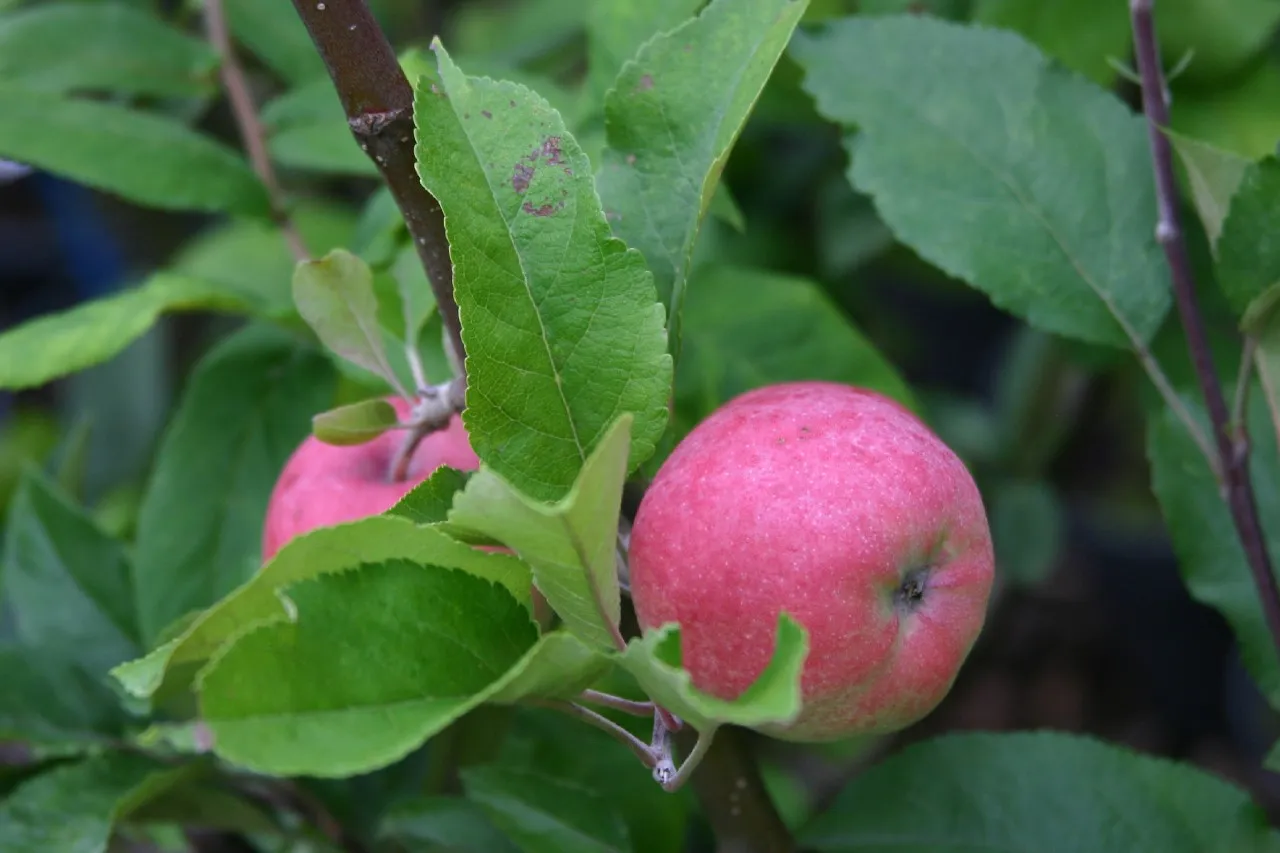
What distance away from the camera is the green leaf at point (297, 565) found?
423mm

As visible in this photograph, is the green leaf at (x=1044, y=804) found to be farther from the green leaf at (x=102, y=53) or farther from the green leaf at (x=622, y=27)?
the green leaf at (x=102, y=53)

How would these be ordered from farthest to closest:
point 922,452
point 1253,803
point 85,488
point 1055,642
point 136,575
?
point 1055,642, point 85,488, point 136,575, point 1253,803, point 922,452

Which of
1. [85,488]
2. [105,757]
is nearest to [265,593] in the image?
[105,757]

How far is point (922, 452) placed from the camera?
0.49 m

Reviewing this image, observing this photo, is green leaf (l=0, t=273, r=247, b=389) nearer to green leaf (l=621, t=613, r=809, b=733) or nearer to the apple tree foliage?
the apple tree foliage

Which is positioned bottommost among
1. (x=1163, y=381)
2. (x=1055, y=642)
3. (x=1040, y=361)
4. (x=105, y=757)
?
(x=1055, y=642)

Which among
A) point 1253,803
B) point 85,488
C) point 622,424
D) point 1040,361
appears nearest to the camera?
point 622,424

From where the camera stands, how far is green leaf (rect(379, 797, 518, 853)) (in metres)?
0.70

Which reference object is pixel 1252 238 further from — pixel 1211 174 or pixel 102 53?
pixel 102 53

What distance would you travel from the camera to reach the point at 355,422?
559 mm

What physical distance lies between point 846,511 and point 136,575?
53cm

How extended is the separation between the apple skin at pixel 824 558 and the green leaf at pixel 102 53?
676 millimetres

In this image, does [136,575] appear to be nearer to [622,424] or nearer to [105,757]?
[105,757]

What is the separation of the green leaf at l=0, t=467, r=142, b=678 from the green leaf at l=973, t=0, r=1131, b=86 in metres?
0.72
